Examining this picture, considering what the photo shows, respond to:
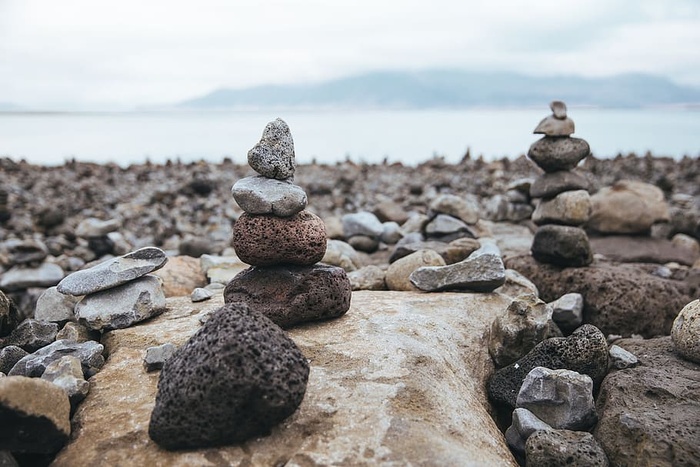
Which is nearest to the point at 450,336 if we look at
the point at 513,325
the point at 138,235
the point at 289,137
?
the point at 513,325

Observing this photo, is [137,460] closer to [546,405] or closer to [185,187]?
[546,405]

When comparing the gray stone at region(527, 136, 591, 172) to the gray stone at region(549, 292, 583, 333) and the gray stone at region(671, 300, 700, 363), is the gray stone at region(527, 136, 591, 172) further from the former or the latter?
the gray stone at region(671, 300, 700, 363)

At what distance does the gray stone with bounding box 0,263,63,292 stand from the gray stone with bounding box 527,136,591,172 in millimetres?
7513

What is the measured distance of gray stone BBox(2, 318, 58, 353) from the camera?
5.20m

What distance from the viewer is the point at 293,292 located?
5.27 meters

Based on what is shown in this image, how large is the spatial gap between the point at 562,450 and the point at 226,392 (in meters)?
2.25

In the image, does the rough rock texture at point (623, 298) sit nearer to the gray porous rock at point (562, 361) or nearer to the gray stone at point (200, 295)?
the gray porous rock at point (562, 361)

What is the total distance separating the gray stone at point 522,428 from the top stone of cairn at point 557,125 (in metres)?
3.90

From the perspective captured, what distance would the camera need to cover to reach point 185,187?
1673cm

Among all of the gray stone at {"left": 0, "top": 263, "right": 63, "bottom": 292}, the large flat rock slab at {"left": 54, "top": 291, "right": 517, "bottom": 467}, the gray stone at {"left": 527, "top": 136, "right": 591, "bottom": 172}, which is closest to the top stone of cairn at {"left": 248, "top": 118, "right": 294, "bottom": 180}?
the large flat rock slab at {"left": 54, "top": 291, "right": 517, "bottom": 467}

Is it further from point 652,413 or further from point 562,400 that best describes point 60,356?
point 652,413

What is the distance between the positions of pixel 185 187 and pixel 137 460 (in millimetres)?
13859

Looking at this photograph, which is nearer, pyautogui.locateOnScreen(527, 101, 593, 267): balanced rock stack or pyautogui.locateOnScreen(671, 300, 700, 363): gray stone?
pyautogui.locateOnScreen(671, 300, 700, 363): gray stone

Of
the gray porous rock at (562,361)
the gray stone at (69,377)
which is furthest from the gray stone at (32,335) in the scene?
the gray porous rock at (562,361)
